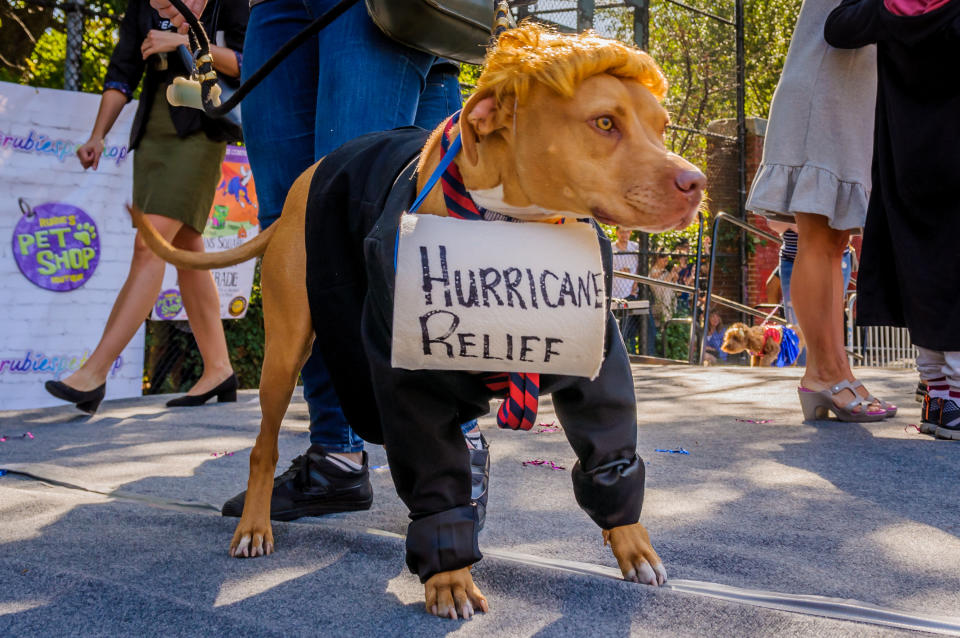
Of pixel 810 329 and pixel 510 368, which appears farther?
pixel 810 329

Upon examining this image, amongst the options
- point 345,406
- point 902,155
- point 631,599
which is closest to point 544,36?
point 345,406

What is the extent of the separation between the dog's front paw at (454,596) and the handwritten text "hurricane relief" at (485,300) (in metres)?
0.38

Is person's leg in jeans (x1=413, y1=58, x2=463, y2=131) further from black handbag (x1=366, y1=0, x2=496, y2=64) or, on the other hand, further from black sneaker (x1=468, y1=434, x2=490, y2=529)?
black sneaker (x1=468, y1=434, x2=490, y2=529)

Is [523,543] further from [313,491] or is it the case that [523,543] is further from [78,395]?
[78,395]

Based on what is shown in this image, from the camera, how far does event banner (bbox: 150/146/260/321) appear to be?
16.5ft

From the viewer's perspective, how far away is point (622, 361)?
156 cm

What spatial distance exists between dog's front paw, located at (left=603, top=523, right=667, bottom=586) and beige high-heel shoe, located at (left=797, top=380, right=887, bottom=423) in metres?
1.78

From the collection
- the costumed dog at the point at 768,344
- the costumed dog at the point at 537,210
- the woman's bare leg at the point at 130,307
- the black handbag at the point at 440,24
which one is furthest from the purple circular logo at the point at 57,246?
the costumed dog at the point at 768,344

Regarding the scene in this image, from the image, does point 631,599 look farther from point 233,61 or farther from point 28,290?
point 28,290

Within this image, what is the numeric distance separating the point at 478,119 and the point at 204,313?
288cm

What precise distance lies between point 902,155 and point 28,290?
157 inches

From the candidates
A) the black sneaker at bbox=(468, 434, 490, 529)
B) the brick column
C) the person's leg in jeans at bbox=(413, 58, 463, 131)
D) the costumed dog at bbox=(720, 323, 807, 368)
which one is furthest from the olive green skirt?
the brick column

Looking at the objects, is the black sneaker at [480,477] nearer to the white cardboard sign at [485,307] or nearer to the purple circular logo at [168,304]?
the white cardboard sign at [485,307]

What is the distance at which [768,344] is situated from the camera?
292 inches
